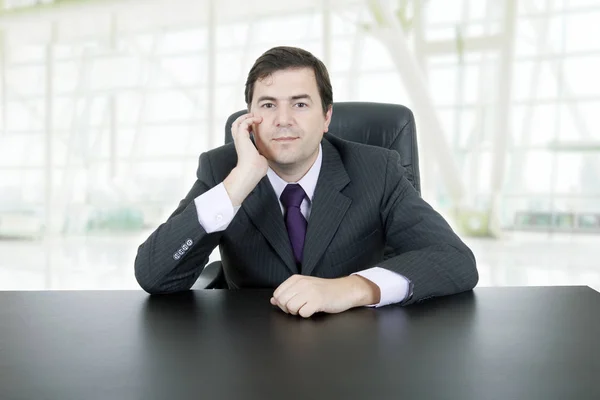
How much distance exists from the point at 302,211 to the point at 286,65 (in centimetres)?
44

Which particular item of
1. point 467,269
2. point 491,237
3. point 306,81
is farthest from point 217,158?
point 491,237

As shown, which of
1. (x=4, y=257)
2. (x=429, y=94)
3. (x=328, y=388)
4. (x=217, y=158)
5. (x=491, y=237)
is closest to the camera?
(x=328, y=388)

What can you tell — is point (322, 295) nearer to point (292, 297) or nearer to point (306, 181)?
point (292, 297)

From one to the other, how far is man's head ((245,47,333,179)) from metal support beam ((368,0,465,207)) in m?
7.81

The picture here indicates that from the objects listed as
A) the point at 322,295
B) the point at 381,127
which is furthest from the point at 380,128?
the point at 322,295

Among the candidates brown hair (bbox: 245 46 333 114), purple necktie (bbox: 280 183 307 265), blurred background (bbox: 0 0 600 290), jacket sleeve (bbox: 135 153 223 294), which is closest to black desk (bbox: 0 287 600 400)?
jacket sleeve (bbox: 135 153 223 294)

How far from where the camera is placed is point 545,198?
36.0ft

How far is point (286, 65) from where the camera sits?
69.5 inches

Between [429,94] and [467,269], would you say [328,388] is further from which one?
[429,94]

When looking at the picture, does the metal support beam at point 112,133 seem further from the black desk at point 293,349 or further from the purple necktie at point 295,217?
the black desk at point 293,349

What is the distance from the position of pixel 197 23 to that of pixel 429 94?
15.5 feet

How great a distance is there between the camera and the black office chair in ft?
6.96

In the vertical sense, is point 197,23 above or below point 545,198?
above

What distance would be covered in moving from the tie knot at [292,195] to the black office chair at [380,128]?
323 millimetres
